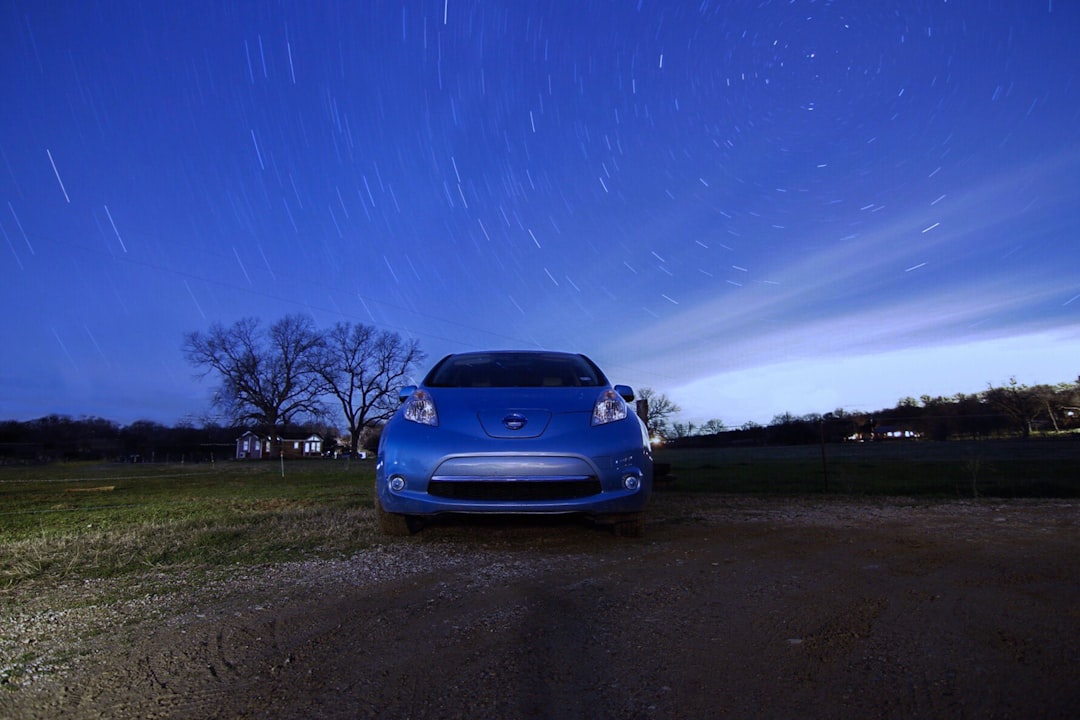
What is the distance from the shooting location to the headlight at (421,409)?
167 inches

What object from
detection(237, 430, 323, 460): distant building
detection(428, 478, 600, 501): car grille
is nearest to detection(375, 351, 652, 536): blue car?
detection(428, 478, 600, 501): car grille

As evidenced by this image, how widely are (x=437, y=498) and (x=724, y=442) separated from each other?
1816cm

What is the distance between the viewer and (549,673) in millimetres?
2039

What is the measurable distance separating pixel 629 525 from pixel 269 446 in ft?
180

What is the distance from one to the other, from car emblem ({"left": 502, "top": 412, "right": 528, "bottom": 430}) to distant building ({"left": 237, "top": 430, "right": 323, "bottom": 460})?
3024cm

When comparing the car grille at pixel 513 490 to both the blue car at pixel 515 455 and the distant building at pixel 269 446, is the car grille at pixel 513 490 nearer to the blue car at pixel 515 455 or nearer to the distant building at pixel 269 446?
the blue car at pixel 515 455

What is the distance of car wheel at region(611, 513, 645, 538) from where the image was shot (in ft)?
14.9

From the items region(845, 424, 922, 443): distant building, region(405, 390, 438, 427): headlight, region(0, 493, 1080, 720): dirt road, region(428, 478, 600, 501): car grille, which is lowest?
region(0, 493, 1080, 720): dirt road

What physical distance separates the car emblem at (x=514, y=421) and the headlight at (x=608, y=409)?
1.71 ft

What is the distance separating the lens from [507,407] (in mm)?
4191

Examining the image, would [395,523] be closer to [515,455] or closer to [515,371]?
[515,455]

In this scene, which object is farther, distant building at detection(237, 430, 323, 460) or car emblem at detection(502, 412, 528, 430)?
distant building at detection(237, 430, 323, 460)

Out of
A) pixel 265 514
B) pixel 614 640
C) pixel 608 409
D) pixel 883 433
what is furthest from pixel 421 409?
pixel 883 433

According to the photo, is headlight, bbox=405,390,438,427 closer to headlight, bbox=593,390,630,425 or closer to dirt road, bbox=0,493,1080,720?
dirt road, bbox=0,493,1080,720
